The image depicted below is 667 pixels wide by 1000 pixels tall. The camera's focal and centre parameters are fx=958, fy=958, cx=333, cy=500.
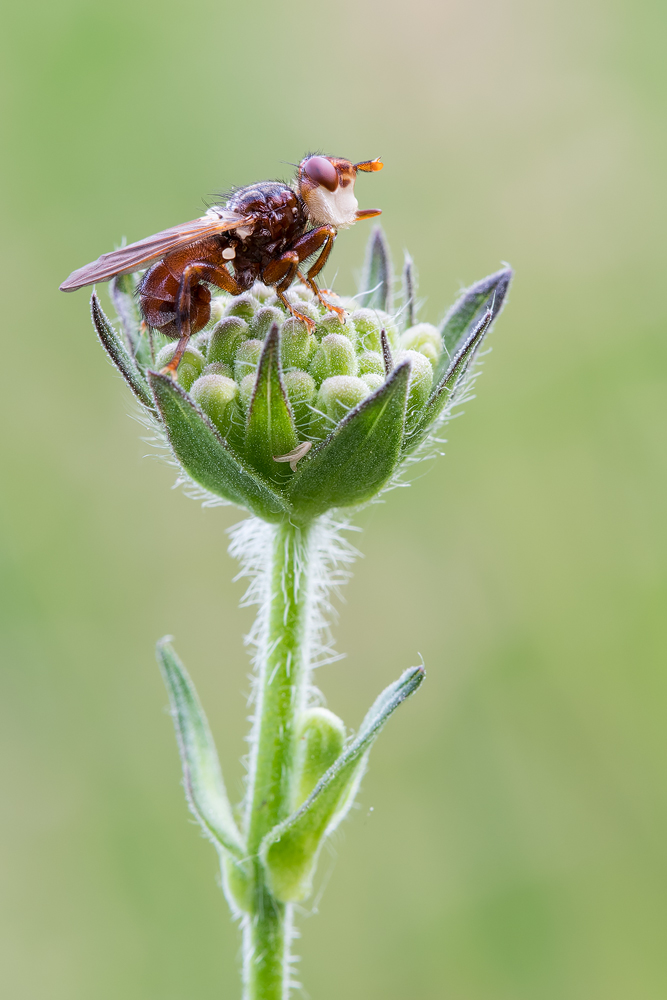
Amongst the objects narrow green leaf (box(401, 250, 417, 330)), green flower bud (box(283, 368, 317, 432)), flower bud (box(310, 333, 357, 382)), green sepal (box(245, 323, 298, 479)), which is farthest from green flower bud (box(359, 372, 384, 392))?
narrow green leaf (box(401, 250, 417, 330))

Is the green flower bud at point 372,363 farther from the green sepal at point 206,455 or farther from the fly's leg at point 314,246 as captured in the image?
the green sepal at point 206,455

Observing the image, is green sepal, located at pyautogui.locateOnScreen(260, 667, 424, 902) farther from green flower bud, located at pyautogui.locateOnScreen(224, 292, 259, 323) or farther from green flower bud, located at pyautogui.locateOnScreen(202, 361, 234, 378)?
green flower bud, located at pyautogui.locateOnScreen(224, 292, 259, 323)

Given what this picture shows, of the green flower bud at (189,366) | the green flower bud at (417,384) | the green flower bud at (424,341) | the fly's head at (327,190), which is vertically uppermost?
the fly's head at (327,190)

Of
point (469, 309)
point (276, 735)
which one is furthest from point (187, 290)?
point (276, 735)

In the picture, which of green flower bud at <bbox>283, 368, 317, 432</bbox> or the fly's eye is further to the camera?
the fly's eye

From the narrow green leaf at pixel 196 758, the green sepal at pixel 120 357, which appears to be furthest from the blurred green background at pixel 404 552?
the green sepal at pixel 120 357

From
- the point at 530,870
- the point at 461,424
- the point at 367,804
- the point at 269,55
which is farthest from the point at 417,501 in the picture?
the point at 269,55

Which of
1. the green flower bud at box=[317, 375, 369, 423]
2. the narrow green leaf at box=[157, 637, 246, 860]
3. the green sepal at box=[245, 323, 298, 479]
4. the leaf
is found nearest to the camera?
the green sepal at box=[245, 323, 298, 479]

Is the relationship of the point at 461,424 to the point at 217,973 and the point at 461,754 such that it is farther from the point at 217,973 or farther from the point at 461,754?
the point at 217,973
